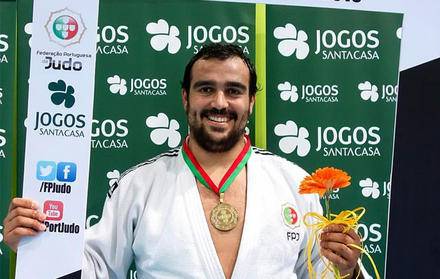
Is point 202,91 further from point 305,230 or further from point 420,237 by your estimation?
point 420,237

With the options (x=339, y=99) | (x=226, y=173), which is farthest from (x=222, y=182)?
(x=339, y=99)

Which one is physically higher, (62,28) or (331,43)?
(331,43)

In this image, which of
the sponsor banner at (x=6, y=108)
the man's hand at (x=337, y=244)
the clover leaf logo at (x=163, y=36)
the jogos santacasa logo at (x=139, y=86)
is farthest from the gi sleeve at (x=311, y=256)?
the sponsor banner at (x=6, y=108)

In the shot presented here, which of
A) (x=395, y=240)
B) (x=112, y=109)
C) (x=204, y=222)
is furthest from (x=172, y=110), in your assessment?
(x=395, y=240)

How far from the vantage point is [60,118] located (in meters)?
2.11

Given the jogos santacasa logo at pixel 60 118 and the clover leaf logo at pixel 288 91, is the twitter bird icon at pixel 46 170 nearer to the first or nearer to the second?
the jogos santacasa logo at pixel 60 118

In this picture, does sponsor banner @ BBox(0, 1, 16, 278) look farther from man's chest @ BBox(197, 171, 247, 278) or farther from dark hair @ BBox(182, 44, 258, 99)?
man's chest @ BBox(197, 171, 247, 278)

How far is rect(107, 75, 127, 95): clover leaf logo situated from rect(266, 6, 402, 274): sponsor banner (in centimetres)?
97

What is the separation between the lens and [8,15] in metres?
3.14

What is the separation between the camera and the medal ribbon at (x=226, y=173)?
8.81 feet

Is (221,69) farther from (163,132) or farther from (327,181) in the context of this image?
(327,181)

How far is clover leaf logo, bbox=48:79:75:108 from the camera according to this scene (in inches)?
82.8

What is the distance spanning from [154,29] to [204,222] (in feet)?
4.58

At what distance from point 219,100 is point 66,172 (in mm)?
935
